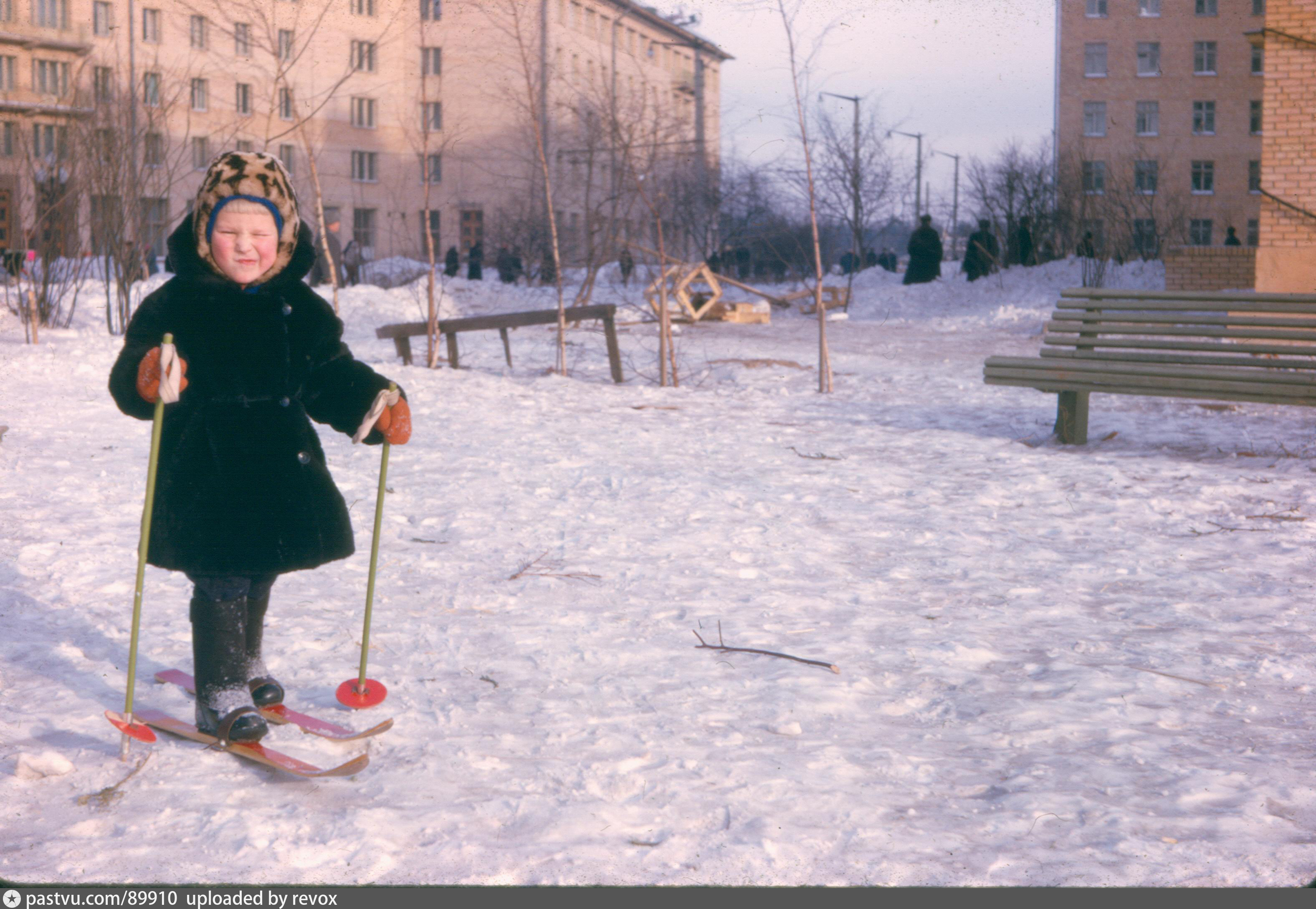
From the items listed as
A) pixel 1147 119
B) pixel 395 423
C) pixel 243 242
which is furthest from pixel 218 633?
pixel 1147 119

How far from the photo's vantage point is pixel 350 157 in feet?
175

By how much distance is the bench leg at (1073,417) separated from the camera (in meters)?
7.63

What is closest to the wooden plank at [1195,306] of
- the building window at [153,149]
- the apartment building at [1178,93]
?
the building window at [153,149]

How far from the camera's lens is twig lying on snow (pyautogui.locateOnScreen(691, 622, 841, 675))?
359 centimetres

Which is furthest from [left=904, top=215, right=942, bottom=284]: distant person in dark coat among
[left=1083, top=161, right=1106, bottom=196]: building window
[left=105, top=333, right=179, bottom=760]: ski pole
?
A: [left=105, top=333, right=179, bottom=760]: ski pole

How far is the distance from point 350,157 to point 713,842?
54.4 meters

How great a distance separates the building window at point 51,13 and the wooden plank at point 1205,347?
44150 millimetres

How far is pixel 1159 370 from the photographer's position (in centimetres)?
720

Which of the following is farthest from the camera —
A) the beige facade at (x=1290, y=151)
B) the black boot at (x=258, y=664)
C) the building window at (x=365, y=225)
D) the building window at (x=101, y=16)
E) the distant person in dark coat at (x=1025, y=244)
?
the building window at (x=365, y=225)

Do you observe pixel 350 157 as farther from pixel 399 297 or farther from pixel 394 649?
pixel 394 649

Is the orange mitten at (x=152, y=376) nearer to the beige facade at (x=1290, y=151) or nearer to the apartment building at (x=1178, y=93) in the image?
the beige facade at (x=1290, y=151)

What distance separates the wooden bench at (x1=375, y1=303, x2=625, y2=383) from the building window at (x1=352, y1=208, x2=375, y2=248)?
139 ft

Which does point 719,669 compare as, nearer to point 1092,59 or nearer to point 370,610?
point 370,610

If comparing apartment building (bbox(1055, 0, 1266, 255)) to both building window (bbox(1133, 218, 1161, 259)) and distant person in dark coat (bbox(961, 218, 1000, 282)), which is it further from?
distant person in dark coat (bbox(961, 218, 1000, 282))
